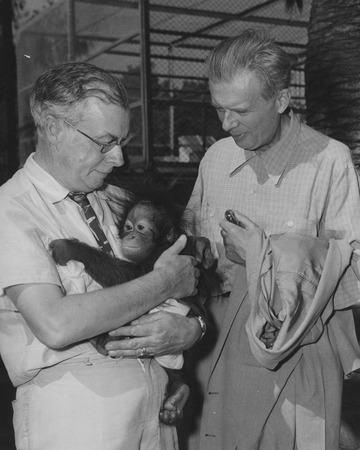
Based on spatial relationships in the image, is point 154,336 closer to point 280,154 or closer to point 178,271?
point 178,271

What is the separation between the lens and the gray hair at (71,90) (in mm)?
2240

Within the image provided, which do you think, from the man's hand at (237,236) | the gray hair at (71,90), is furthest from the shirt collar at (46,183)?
the man's hand at (237,236)

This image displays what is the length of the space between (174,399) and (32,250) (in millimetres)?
676

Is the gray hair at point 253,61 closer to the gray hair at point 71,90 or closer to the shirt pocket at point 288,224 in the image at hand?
the shirt pocket at point 288,224

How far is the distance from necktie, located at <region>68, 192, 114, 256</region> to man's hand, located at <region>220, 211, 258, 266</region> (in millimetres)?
440

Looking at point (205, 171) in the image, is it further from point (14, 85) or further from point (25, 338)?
point (14, 85)

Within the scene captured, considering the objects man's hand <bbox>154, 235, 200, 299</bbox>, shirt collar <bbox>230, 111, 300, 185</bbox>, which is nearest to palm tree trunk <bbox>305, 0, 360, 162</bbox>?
shirt collar <bbox>230, 111, 300, 185</bbox>

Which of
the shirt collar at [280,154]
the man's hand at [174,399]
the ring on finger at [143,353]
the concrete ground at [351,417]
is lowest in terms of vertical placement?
the concrete ground at [351,417]

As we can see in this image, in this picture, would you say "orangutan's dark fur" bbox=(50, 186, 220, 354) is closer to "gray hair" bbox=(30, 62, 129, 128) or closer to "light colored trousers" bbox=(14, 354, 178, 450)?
"light colored trousers" bbox=(14, 354, 178, 450)

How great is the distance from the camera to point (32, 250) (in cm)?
209

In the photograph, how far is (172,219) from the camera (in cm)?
280

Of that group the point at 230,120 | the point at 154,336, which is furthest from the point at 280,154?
the point at 154,336

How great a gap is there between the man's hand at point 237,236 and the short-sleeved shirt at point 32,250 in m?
0.50

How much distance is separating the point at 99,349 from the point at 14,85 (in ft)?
13.1
